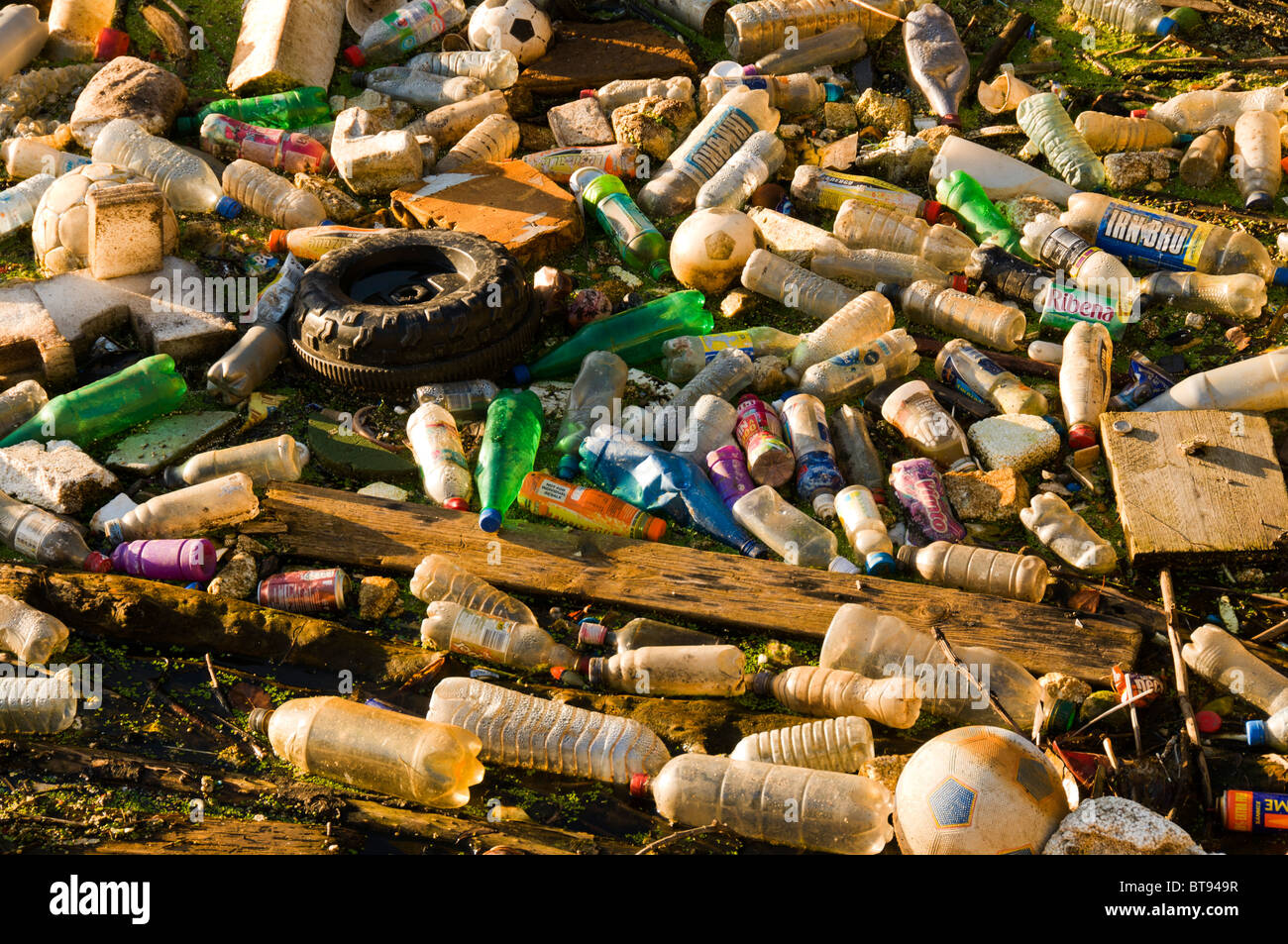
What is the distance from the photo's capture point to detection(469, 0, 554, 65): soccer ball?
6.45 metres

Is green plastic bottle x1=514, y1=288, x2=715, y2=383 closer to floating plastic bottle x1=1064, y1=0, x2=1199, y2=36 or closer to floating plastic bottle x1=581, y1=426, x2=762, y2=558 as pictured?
floating plastic bottle x1=581, y1=426, x2=762, y2=558

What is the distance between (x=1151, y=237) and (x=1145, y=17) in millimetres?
2268

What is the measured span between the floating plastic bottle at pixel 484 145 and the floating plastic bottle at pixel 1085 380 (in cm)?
299

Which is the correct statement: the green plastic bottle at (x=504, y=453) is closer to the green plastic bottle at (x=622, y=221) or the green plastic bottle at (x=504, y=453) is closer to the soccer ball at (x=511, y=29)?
the green plastic bottle at (x=622, y=221)

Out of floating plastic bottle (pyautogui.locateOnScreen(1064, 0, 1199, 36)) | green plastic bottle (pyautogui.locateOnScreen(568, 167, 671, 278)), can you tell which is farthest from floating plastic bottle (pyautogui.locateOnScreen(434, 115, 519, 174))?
floating plastic bottle (pyautogui.locateOnScreen(1064, 0, 1199, 36))

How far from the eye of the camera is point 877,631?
11.3ft

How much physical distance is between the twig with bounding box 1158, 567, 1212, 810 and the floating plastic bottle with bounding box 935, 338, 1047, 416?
839 mm

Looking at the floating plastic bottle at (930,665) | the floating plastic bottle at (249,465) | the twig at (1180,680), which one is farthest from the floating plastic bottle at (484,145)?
the twig at (1180,680)

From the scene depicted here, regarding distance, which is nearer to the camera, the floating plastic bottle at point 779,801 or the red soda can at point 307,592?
the floating plastic bottle at point 779,801

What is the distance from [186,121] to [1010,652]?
16.3ft

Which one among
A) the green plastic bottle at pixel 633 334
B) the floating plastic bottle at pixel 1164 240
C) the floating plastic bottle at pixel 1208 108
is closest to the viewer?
the green plastic bottle at pixel 633 334

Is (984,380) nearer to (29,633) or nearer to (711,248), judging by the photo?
(711,248)

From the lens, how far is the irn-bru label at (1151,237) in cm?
501

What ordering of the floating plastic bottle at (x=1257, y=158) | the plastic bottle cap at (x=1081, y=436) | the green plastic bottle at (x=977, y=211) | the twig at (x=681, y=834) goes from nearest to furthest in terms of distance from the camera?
1. the twig at (x=681, y=834)
2. the plastic bottle cap at (x=1081, y=436)
3. the green plastic bottle at (x=977, y=211)
4. the floating plastic bottle at (x=1257, y=158)
